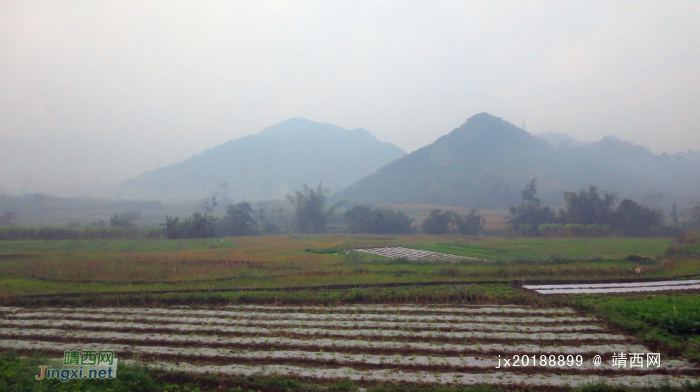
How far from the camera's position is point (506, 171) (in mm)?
86000

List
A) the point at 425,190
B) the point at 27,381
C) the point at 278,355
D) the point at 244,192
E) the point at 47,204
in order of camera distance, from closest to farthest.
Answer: the point at 27,381, the point at 278,355, the point at 47,204, the point at 425,190, the point at 244,192

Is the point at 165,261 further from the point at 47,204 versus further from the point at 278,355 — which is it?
the point at 47,204

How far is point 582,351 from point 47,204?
61.9 metres

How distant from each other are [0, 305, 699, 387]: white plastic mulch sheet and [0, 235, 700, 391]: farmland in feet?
0.11

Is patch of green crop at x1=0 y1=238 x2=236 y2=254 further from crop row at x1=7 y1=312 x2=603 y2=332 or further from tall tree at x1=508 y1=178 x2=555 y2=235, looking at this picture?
tall tree at x1=508 y1=178 x2=555 y2=235

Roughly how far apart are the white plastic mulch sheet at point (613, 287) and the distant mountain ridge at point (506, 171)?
59340mm

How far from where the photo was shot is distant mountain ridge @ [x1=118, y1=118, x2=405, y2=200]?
12350 centimetres

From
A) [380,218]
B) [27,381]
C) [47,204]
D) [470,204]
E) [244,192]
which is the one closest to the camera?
[27,381]

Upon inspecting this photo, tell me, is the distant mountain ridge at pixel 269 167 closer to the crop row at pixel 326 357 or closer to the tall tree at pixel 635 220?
the tall tree at pixel 635 220

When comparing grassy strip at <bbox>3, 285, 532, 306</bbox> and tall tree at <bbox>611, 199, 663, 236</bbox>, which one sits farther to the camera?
tall tree at <bbox>611, 199, 663, 236</bbox>

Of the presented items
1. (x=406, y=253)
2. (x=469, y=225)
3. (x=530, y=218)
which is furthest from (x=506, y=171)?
(x=406, y=253)

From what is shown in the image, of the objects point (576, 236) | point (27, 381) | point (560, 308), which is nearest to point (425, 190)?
point (576, 236)

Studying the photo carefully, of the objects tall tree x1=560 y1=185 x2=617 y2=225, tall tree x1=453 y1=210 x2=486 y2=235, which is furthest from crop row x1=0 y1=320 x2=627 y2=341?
tall tree x1=560 y1=185 x2=617 y2=225

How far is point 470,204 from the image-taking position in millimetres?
72875
